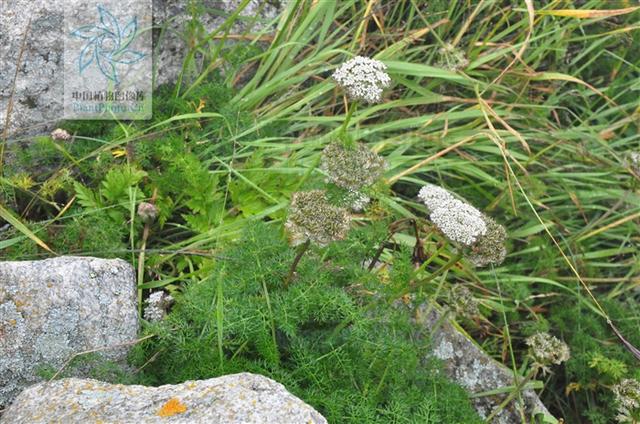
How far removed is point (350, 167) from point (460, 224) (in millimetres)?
473

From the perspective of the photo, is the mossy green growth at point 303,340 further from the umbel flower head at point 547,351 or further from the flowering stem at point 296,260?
the umbel flower head at point 547,351

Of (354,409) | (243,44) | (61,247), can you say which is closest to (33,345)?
(61,247)

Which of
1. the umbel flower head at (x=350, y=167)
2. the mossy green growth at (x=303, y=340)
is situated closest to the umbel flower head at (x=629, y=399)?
the mossy green growth at (x=303, y=340)

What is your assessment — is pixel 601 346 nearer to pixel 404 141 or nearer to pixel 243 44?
pixel 404 141

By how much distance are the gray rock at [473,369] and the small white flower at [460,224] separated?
0.84m

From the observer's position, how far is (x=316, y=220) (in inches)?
96.0

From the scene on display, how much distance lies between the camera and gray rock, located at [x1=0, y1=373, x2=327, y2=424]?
2051mm

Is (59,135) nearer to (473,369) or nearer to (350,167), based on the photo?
(350,167)

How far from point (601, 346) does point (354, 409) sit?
72.6 inches

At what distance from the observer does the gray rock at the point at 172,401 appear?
205 centimetres

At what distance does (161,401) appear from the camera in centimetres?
215

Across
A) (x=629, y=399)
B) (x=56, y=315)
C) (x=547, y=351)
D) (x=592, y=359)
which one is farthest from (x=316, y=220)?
(x=592, y=359)

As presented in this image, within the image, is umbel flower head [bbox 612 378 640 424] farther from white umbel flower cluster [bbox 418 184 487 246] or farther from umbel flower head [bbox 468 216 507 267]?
white umbel flower cluster [bbox 418 184 487 246]

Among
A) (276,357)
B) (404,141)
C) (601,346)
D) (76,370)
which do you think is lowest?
(601,346)
